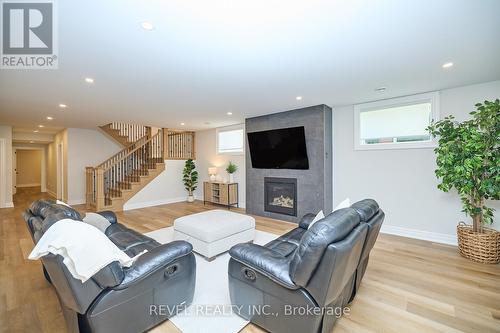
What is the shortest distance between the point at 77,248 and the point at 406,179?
15.1 feet

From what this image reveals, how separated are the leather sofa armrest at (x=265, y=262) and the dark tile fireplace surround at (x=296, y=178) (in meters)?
3.05

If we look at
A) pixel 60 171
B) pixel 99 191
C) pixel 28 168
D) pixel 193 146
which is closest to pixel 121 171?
pixel 99 191

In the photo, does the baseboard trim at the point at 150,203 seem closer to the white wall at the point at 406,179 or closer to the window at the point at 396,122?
the white wall at the point at 406,179

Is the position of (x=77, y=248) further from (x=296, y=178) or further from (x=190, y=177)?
(x=190, y=177)

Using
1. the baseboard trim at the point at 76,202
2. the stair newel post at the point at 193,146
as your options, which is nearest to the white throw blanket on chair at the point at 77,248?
the stair newel post at the point at 193,146

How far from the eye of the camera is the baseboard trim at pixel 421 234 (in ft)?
11.9

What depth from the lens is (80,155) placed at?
288 inches

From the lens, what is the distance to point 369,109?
14.3 ft

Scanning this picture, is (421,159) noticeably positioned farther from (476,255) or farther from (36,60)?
(36,60)

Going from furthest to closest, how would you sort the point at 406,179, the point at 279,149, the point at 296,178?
the point at 279,149 < the point at 296,178 < the point at 406,179

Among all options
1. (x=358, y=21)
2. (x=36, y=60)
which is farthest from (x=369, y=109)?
(x=36, y=60)

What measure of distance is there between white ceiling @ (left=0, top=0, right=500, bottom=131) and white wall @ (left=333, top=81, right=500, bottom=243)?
33cm

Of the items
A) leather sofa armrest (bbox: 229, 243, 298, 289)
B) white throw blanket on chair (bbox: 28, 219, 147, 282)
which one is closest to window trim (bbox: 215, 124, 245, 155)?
leather sofa armrest (bbox: 229, 243, 298, 289)

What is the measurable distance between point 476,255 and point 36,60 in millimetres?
5971
